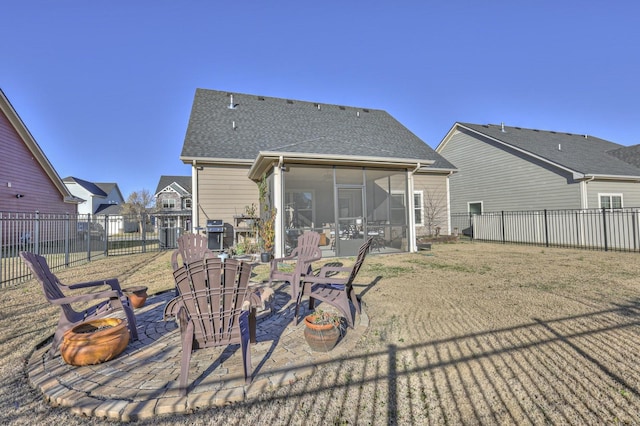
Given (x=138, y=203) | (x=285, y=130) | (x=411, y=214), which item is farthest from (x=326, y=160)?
(x=138, y=203)

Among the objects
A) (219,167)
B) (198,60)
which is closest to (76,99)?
(198,60)

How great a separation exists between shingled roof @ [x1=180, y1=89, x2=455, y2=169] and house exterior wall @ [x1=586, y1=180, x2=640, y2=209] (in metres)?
5.74

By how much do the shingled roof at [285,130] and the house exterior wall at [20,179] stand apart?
7.59 m

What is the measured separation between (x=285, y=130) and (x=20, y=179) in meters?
11.8

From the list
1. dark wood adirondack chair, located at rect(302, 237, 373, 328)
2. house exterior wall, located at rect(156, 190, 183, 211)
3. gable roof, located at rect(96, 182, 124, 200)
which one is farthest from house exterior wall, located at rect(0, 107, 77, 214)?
gable roof, located at rect(96, 182, 124, 200)

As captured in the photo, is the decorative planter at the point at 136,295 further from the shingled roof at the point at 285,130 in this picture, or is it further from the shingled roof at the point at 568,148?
the shingled roof at the point at 568,148

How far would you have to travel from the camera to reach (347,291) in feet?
11.7

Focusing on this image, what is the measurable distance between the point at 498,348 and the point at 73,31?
587 inches

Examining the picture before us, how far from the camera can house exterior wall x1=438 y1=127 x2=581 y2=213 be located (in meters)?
13.0

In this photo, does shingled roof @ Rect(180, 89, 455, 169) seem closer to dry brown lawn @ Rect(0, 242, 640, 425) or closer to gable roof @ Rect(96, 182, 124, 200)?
dry brown lawn @ Rect(0, 242, 640, 425)

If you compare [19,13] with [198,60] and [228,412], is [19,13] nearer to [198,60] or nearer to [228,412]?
[198,60]

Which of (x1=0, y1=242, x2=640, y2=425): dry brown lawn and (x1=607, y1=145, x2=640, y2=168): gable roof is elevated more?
(x1=607, y1=145, x2=640, y2=168): gable roof

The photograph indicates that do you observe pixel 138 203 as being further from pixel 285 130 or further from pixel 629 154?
pixel 629 154

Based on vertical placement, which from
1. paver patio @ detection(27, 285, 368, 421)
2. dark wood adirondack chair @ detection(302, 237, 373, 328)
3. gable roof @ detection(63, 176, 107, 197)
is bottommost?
paver patio @ detection(27, 285, 368, 421)
